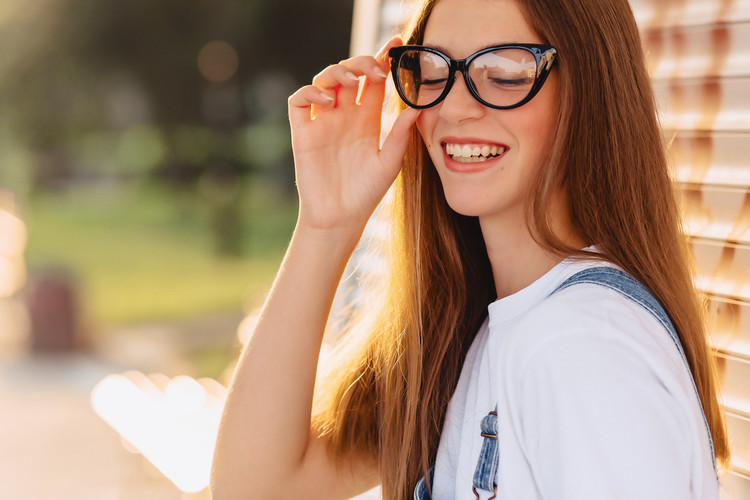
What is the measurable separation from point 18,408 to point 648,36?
21.7ft

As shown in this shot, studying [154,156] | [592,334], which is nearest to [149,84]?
[154,156]

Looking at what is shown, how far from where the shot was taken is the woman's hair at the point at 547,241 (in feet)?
4.81

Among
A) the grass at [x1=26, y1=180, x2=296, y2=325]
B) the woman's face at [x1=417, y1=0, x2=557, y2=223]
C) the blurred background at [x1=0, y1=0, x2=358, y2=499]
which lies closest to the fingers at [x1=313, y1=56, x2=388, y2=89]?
the woman's face at [x1=417, y1=0, x2=557, y2=223]

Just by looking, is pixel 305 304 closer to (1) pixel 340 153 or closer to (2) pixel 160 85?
(1) pixel 340 153

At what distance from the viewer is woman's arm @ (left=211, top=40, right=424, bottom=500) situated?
1757 mm

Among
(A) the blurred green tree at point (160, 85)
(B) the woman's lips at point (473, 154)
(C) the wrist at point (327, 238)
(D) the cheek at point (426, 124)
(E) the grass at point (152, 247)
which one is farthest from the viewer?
(A) the blurred green tree at point (160, 85)

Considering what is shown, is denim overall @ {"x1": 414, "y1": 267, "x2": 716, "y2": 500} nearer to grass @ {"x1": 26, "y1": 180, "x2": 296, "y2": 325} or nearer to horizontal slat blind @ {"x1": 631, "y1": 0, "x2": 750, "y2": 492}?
horizontal slat blind @ {"x1": 631, "y1": 0, "x2": 750, "y2": 492}

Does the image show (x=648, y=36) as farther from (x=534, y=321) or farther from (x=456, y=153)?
(x=534, y=321)

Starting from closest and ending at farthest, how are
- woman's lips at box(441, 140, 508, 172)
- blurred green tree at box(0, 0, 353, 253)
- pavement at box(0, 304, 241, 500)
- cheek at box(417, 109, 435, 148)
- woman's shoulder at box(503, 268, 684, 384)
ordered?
1. woman's shoulder at box(503, 268, 684, 384)
2. woman's lips at box(441, 140, 508, 172)
3. cheek at box(417, 109, 435, 148)
4. pavement at box(0, 304, 241, 500)
5. blurred green tree at box(0, 0, 353, 253)

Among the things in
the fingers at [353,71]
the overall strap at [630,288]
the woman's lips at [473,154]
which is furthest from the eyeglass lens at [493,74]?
the overall strap at [630,288]

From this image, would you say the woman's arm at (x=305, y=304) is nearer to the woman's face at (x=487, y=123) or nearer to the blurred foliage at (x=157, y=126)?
the woman's face at (x=487, y=123)

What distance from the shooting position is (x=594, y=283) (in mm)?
1282

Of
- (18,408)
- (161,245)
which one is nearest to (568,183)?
(18,408)

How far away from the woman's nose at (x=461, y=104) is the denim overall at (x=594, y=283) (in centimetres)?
41
